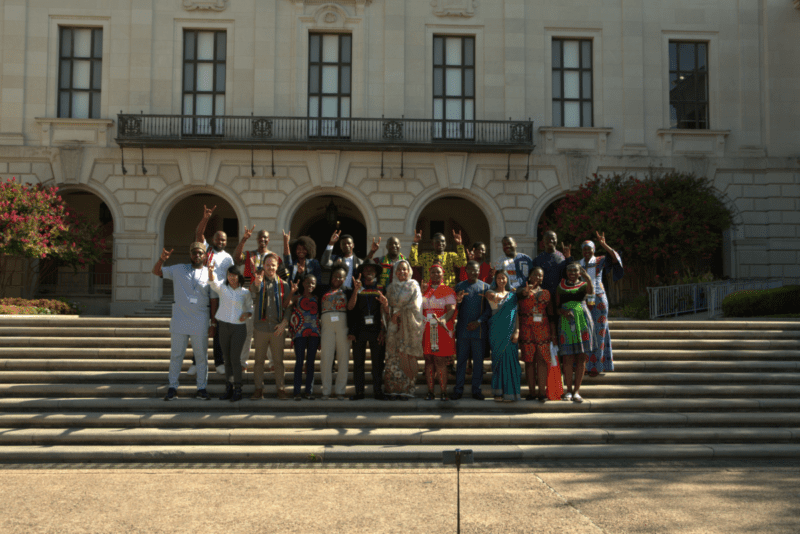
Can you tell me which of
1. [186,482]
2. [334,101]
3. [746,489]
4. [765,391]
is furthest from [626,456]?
[334,101]

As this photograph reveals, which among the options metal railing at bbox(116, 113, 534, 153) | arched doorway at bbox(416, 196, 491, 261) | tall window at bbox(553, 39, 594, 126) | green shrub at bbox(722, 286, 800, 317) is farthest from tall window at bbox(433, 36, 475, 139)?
green shrub at bbox(722, 286, 800, 317)

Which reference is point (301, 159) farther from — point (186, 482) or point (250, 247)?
point (186, 482)

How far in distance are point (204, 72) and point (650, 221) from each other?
1546cm

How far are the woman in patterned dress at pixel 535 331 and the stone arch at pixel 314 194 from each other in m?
11.6

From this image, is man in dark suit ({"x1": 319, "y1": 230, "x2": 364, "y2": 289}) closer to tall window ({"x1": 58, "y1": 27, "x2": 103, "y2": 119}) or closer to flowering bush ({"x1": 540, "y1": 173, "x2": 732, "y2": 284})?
flowering bush ({"x1": 540, "y1": 173, "x2": 732, "y2": 284})

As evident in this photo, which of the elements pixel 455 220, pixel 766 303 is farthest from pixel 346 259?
pixel 455 220

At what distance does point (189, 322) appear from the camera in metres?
8.99

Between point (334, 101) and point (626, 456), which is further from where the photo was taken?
point (334, 101)

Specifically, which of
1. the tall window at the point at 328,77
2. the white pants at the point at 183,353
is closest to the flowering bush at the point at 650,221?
the tall window at the point at 328,77

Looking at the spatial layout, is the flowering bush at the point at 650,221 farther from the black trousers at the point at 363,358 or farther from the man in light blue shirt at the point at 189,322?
the man in light blue shirt at the point at 189,322

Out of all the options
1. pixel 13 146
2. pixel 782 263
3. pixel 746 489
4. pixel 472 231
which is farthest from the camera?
pixel 472 231

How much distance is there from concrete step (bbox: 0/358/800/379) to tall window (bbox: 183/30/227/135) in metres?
12.3

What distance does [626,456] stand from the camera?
25.1 feet

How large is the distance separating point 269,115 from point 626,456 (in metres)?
16.6
